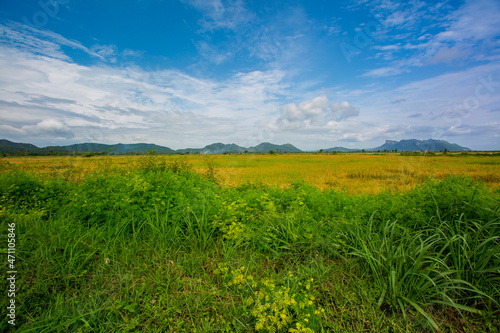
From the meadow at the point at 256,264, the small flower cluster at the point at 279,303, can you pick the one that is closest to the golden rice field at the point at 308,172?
the meadow at the point at 256,264

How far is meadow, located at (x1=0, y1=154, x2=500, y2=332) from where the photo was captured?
2.18 m

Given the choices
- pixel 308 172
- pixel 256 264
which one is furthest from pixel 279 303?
pixel 308 172

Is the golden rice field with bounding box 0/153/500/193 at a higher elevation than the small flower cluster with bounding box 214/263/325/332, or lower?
higher

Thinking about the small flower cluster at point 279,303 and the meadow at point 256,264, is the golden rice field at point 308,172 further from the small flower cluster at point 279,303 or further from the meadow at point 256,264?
the small flower cluster at point 279,303

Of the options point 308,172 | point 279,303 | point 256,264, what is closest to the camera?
point 279,303

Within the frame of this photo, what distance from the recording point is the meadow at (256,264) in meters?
2.18

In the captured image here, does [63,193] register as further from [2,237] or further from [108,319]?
[108,319]

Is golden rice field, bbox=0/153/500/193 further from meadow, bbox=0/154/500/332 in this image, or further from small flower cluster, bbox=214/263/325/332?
small flower cluster, bbox=214/263/325/332

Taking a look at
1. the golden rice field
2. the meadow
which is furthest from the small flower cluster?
the golden rice field

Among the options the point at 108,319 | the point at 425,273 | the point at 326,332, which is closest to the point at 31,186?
the point at 108,319

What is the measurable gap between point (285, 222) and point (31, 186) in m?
6.20

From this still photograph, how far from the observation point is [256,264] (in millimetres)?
2836

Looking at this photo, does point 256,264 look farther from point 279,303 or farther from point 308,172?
point 308,172

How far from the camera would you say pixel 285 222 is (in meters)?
3.49
